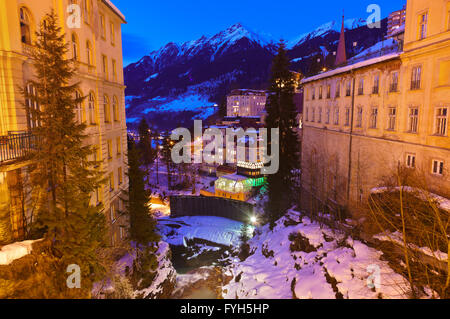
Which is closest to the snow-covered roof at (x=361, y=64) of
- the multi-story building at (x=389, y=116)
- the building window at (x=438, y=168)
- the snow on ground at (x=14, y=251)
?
the multi-story building at (x=389, y=116)

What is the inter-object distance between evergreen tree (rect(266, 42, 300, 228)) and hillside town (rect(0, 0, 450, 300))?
18 cm

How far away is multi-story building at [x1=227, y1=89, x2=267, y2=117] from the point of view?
124625 millimetres

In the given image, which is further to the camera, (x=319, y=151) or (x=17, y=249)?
(x=319, y=151)

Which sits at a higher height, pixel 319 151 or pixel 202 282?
pixel 319 151

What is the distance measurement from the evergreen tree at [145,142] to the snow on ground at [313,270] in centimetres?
5090

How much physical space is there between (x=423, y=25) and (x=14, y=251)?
965 inches

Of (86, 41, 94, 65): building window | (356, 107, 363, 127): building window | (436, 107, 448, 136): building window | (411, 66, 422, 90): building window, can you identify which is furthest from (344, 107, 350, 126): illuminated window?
(86, 41, 94, 65): building window

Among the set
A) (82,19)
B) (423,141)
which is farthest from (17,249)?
(423,141)

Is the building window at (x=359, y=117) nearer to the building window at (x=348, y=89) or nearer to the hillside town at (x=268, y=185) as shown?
the hillside town at (x=268, y=185)

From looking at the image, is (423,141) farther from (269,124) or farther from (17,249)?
(17,249)

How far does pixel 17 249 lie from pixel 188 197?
34275 millimetres

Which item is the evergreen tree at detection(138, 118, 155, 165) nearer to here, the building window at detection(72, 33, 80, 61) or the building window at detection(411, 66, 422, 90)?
the building window at detection(72, 33, 80, 61)
